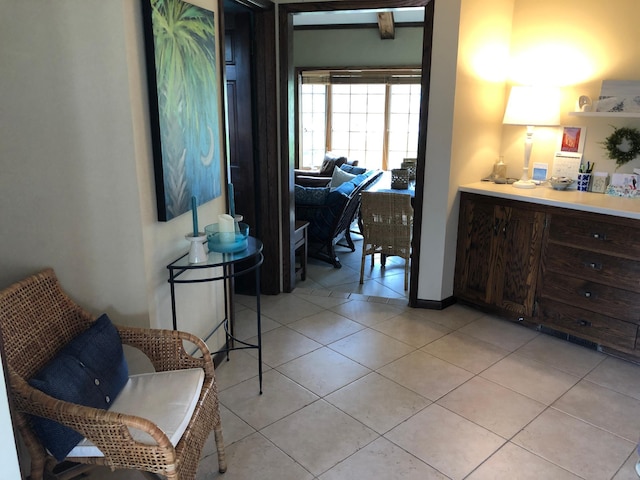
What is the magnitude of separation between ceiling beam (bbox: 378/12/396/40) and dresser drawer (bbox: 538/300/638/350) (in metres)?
4.70

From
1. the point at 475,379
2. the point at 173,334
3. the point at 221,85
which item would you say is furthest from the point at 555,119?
the point at 173,334

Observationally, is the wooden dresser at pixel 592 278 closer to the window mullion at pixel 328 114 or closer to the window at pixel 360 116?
the window at pixel 360 116

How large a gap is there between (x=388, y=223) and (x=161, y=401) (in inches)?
110

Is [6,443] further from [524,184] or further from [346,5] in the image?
[524,184]

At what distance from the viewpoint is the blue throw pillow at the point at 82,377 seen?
1.61m

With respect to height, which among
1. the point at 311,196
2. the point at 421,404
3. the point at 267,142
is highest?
the point at 267,142

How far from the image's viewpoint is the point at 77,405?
62.0 inches

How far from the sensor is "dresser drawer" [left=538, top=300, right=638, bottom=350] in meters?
2.99

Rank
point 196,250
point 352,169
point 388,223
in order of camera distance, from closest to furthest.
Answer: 1. point 196,250
2. point 388,223
3. point 352,169

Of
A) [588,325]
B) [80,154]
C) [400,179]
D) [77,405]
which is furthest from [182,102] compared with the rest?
[400,179]

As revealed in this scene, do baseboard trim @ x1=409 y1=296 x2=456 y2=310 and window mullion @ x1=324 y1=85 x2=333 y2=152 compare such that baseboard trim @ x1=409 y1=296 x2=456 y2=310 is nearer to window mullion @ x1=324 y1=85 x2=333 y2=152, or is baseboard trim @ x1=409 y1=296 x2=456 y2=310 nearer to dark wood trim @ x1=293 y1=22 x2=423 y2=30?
dark wood trim @ x1=293 y1=22 x2=423 y2=30

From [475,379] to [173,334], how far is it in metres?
1.72

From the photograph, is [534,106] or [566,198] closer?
[566,198]

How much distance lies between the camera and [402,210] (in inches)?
164
